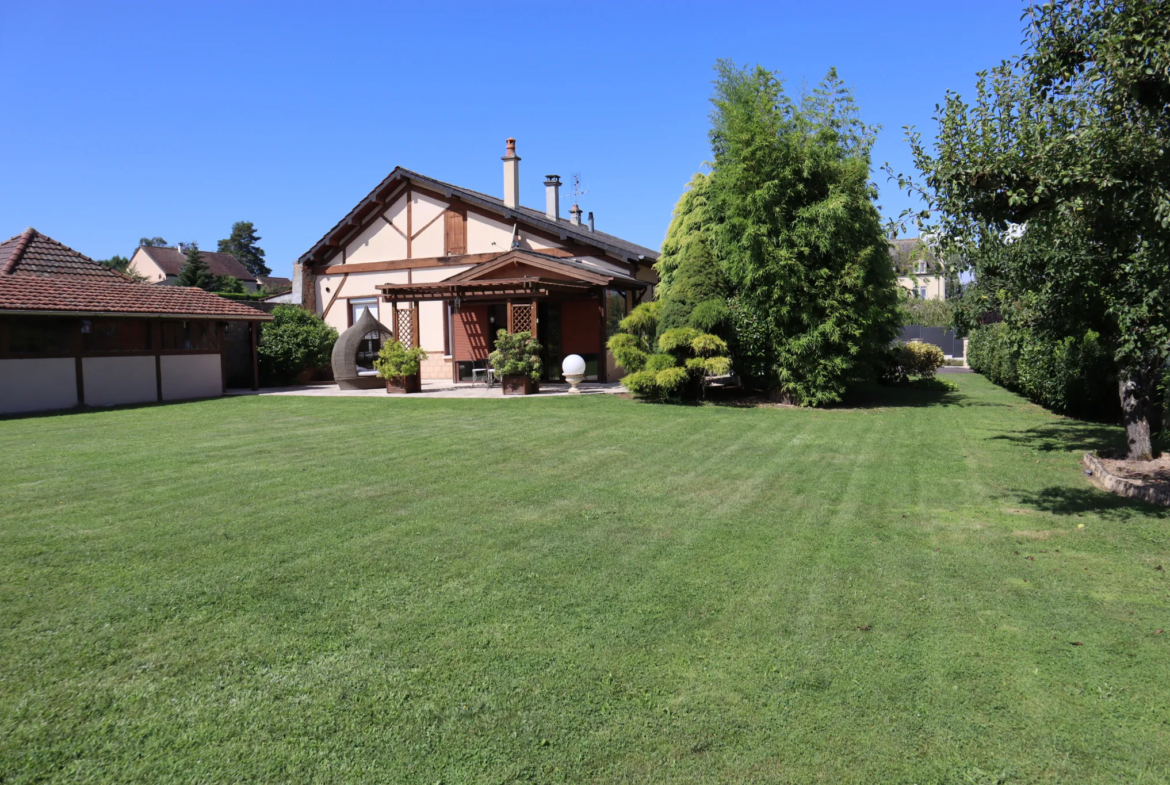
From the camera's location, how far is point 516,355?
1664 centimetres

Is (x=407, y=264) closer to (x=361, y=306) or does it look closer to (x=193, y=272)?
(x=361, y=306)

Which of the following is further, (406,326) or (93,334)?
(406,326)

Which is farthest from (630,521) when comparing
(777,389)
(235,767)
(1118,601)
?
(777,389)

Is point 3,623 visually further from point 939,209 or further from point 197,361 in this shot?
point 197,361

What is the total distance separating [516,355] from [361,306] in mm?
9077

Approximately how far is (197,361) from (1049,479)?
1814 centimetres

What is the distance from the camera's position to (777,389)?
49.1 feet

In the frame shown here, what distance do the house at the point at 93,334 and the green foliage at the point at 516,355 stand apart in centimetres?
770

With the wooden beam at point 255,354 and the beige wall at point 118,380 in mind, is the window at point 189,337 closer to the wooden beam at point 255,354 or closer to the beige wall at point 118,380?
the beige wall at point 118,380

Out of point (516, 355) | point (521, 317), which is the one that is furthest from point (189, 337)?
point (516, 355)

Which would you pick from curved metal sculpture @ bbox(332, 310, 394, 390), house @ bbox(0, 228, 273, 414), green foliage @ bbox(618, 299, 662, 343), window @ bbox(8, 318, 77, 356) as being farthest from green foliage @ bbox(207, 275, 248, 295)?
green foliage @ bbox(618, 299, 662, 343)

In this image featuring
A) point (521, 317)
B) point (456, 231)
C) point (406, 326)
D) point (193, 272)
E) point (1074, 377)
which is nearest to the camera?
point (1074, 377)

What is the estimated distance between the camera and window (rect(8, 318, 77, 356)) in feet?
47.5

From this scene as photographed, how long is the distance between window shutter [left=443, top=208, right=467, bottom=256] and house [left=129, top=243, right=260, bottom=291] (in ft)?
150
